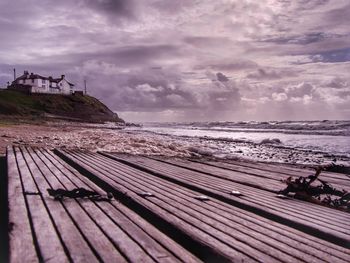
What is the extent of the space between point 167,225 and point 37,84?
13088cm

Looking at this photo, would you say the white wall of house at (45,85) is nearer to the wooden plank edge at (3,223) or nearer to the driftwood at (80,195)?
the wooden plank edge at (3,223)

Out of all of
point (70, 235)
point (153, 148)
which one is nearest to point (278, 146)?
point (153, 148)

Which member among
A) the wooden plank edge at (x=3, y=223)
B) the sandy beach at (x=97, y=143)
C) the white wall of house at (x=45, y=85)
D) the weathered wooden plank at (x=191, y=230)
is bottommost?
the wooden plank edge at (x=3, y=223)

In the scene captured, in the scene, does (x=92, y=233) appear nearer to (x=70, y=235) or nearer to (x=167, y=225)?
(x=70, y=235)

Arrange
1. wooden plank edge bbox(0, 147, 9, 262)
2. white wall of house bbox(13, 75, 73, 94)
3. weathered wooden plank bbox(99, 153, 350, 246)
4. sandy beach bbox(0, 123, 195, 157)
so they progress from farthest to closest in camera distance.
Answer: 1. white wall of house bbox(13, 75, 73, 94)
2. sandy beach bbox(0, 123, 195, 157)
3. wooden plank edge bbox(0, 147, 9, 262)
4. weathered wooden plank bbox(99, 153, 350, 246)

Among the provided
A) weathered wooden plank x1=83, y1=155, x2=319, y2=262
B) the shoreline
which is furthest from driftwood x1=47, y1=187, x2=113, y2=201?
the shoreline

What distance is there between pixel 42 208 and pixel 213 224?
1.84 m

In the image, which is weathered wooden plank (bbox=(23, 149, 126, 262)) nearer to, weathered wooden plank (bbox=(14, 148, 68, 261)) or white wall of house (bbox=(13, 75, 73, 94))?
weathered wooden plank (bbox=(14, 148, 68, 261))

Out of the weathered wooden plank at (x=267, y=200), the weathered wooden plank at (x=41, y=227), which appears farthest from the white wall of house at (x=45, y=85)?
the weathered wooden plank at (x=41, y=227)

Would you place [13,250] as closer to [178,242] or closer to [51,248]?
[51,248]

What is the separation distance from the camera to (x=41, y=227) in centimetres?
375

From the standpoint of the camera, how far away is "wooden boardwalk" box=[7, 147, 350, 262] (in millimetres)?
3230

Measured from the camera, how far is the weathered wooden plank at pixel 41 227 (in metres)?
3.07

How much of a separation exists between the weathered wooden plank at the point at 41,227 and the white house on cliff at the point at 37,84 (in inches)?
4498
